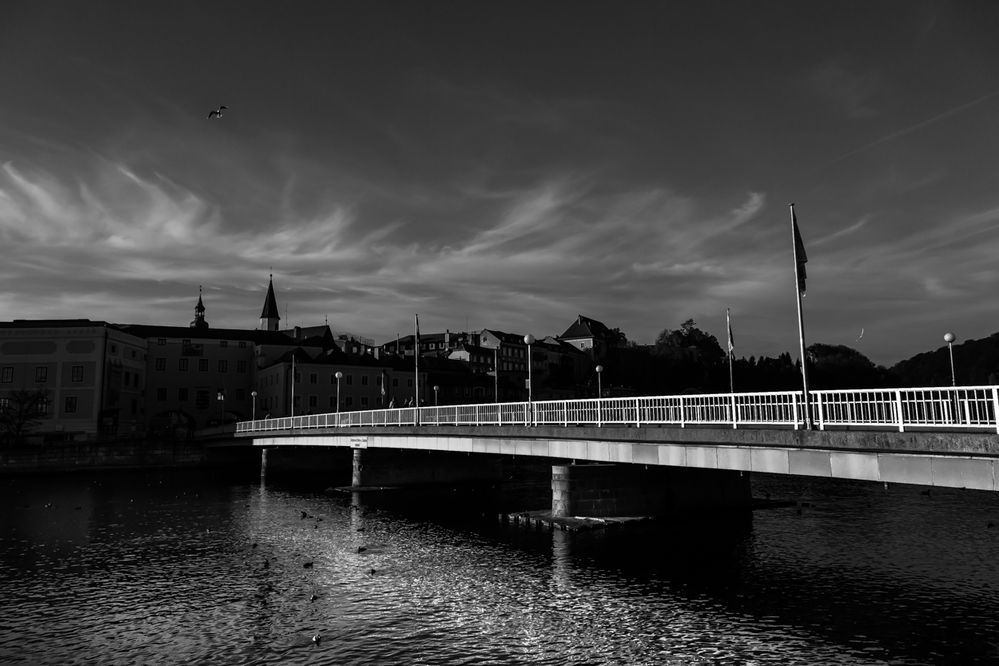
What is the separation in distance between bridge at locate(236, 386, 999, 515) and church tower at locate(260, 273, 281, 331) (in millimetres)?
101065

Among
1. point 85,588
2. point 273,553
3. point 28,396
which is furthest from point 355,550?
point 28,396

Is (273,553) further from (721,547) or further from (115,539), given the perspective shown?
(721,547)

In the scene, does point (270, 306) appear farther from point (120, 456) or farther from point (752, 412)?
point (752, 412)

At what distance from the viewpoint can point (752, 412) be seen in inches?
935

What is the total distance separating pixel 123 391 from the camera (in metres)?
95.2

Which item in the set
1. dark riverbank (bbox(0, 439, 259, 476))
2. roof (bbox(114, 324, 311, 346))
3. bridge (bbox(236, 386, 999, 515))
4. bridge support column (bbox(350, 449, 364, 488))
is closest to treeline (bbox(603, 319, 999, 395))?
roof (bbox(114, 324, 311, 346))

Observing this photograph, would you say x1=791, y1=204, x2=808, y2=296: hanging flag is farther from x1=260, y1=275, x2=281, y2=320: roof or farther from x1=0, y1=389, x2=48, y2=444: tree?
x1=260, y1=275, x2=281, y2=320: roof

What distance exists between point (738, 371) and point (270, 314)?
119089 millimetres

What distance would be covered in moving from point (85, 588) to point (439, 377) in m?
102

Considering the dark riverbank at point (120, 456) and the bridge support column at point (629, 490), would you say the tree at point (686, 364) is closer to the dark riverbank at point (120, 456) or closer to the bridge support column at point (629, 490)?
the dark riverbank at point (120, 456)

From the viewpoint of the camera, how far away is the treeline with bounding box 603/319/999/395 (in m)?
155

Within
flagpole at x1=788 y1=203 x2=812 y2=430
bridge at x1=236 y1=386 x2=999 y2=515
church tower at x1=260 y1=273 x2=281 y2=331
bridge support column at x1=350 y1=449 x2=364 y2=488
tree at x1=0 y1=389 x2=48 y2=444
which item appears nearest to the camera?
bridge at x1=236 y1=386 x2=999 y2=515

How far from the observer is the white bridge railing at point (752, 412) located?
57.8 feet

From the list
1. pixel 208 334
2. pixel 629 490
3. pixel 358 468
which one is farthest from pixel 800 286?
pixel 208 334
